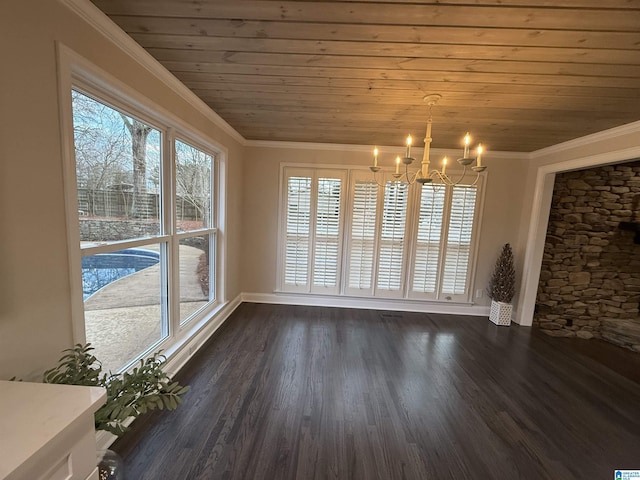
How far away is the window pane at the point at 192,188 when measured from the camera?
8.23 ft

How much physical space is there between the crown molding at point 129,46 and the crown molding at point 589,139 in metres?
4.00

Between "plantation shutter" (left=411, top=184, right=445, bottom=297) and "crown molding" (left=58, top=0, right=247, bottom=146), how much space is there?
2971 mm

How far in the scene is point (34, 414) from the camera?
2.59 feet

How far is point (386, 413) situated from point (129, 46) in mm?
2922

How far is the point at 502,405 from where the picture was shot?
84.2 inches

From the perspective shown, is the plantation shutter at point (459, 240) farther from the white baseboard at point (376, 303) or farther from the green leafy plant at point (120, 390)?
the green leafy plant at point (120, 390)

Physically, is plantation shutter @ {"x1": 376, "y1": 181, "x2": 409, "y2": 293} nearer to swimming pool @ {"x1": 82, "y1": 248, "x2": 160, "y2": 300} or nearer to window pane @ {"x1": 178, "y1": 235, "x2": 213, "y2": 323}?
window pane @ {"x1": 178, "y1": 235, "x2": 213, "y2": 323}

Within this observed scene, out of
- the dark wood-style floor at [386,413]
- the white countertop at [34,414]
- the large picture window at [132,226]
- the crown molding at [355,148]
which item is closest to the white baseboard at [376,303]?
the dark wood-style floor at [386,413]

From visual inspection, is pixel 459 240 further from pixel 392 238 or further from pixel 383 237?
pixel 383 237

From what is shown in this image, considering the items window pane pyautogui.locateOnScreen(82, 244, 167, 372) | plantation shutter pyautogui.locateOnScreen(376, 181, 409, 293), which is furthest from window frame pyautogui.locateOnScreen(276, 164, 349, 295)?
window pane pyautogui.locateOnScreen(82, 244, 167, 372)

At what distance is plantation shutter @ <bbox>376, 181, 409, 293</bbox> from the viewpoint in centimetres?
388

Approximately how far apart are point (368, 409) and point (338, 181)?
2.81 metres

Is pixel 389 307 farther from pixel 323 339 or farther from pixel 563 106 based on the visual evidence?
pixel 563 106

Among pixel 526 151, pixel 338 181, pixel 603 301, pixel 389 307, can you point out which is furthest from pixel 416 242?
pixel 603 301
